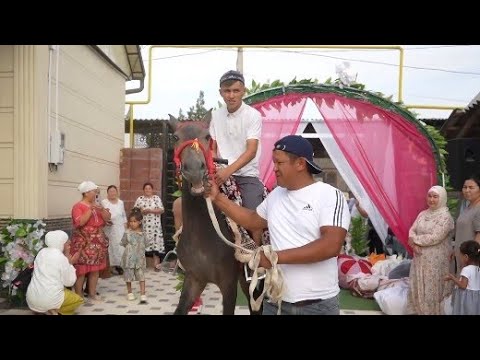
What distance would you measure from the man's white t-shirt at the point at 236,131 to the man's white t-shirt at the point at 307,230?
4.56 ft

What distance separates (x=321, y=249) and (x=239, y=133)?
70.8 inches

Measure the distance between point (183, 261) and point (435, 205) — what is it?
11.8 ft

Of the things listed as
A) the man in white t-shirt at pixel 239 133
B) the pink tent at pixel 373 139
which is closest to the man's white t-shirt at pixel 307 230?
the man in white t-shirt at pixel 239 133

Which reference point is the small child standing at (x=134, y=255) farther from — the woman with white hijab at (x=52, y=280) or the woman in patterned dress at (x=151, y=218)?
the woman in patterned dress at (x=151, y=218)

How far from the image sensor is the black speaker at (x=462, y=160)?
6545 millimetres

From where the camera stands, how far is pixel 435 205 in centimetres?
579

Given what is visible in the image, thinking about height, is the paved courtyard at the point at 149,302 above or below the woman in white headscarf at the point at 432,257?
below

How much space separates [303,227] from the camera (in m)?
2.51

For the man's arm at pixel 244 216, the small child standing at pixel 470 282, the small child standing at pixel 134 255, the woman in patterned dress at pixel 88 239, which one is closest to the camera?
the man's arm at pixel 244 216

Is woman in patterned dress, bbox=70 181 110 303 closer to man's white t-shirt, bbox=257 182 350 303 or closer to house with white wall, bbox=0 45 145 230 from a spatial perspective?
house with white wall, bbox=0 45 145 230

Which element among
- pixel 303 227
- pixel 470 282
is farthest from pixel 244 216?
pixel 470 282

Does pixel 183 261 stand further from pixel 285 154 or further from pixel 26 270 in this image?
pixel 26 270

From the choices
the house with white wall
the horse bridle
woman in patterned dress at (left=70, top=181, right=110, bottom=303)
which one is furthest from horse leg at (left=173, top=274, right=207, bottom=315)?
the house with white wall

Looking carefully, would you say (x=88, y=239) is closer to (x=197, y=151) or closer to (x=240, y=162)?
(x=240, y=162)
